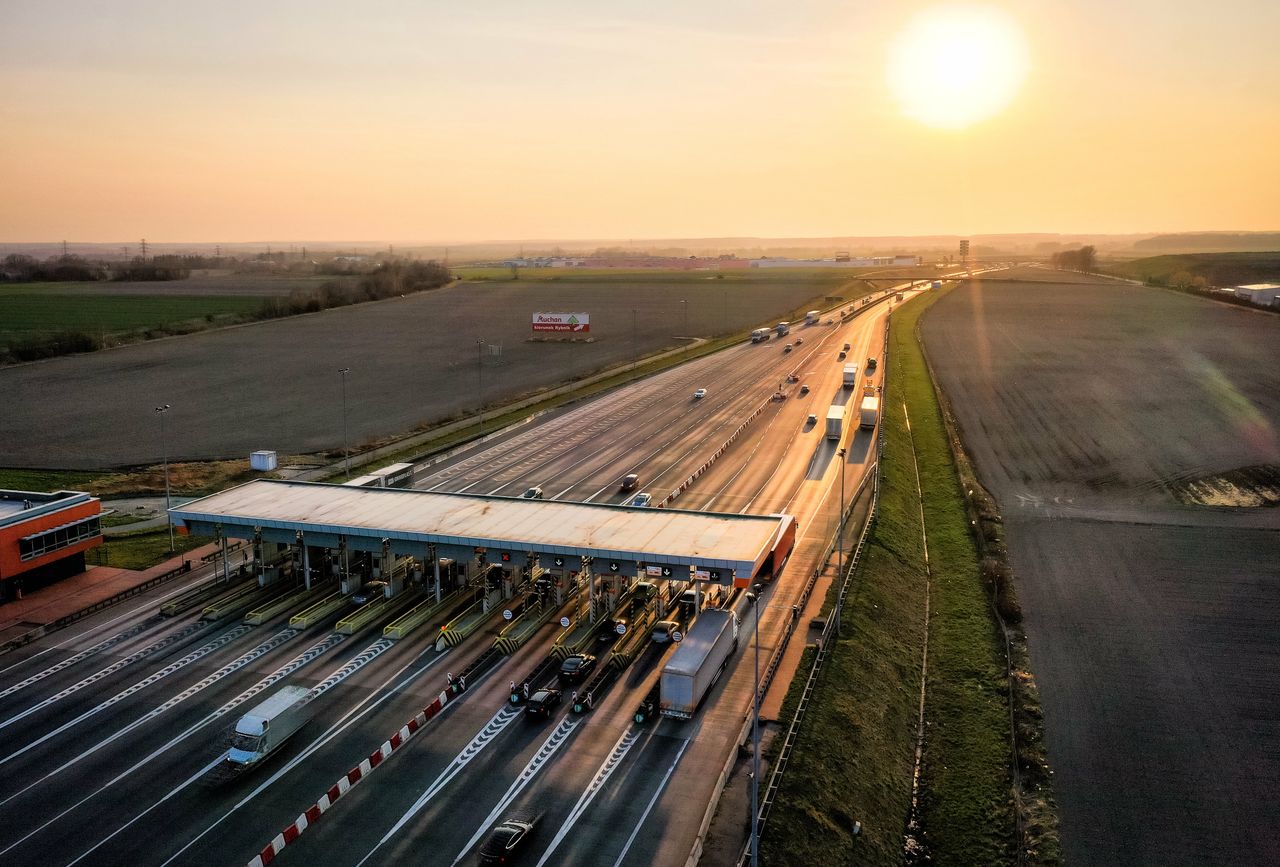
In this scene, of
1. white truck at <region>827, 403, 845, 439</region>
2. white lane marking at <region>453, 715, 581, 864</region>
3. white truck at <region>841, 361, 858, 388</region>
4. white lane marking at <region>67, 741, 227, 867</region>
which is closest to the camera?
white lane marking at <region>67, 741, 227, 867</region>

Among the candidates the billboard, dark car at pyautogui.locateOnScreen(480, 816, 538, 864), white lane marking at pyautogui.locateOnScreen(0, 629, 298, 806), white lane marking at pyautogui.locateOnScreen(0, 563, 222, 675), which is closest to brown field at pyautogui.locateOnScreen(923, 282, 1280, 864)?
dark car at pyautogui.locateOnScreen(480, 816, 538, 864)

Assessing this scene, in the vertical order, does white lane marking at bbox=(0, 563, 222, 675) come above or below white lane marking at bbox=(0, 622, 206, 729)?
above

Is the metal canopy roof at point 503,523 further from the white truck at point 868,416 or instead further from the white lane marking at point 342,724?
the white truck at point 868,416

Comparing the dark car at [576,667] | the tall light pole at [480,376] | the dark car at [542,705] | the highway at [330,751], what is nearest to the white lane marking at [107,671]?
the highway at [330,751]

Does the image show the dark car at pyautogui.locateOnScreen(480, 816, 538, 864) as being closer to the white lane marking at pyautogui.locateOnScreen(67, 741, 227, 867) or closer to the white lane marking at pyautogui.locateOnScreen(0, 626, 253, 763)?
the white lane marking at pyautogui.locateOnScreen(67, 741, 227, 867)

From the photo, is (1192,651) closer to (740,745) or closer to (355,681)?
(740,745)

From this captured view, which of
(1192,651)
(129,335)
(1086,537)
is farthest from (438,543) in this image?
(129,335)

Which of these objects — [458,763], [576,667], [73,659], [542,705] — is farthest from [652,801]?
[73,659]
